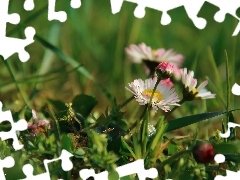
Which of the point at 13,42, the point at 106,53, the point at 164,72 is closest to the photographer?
the point at 164,72

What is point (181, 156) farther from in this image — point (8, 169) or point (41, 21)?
point (41, 21)

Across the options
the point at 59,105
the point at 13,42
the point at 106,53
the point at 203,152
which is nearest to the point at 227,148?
the point at 203,152

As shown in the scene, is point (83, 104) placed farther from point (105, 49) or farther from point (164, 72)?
point (105, 49)

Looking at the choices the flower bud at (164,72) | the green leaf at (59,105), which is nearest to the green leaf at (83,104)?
the green leaf at (59,105)

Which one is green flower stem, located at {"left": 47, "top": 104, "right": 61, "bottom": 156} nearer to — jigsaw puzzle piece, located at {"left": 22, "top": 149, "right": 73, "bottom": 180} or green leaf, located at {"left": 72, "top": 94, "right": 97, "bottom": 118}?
jigsaw puzzle piece, located at {"left": 22, "top": 149, "right": 73, "bottom": 180}

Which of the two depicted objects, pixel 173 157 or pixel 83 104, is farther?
pixel 83 104

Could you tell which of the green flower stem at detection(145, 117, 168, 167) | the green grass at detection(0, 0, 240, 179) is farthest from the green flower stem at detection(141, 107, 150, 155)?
the green grass at detection(0, 0, 240, 179)

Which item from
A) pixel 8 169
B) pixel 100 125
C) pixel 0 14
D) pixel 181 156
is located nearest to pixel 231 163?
pixel 181 156
